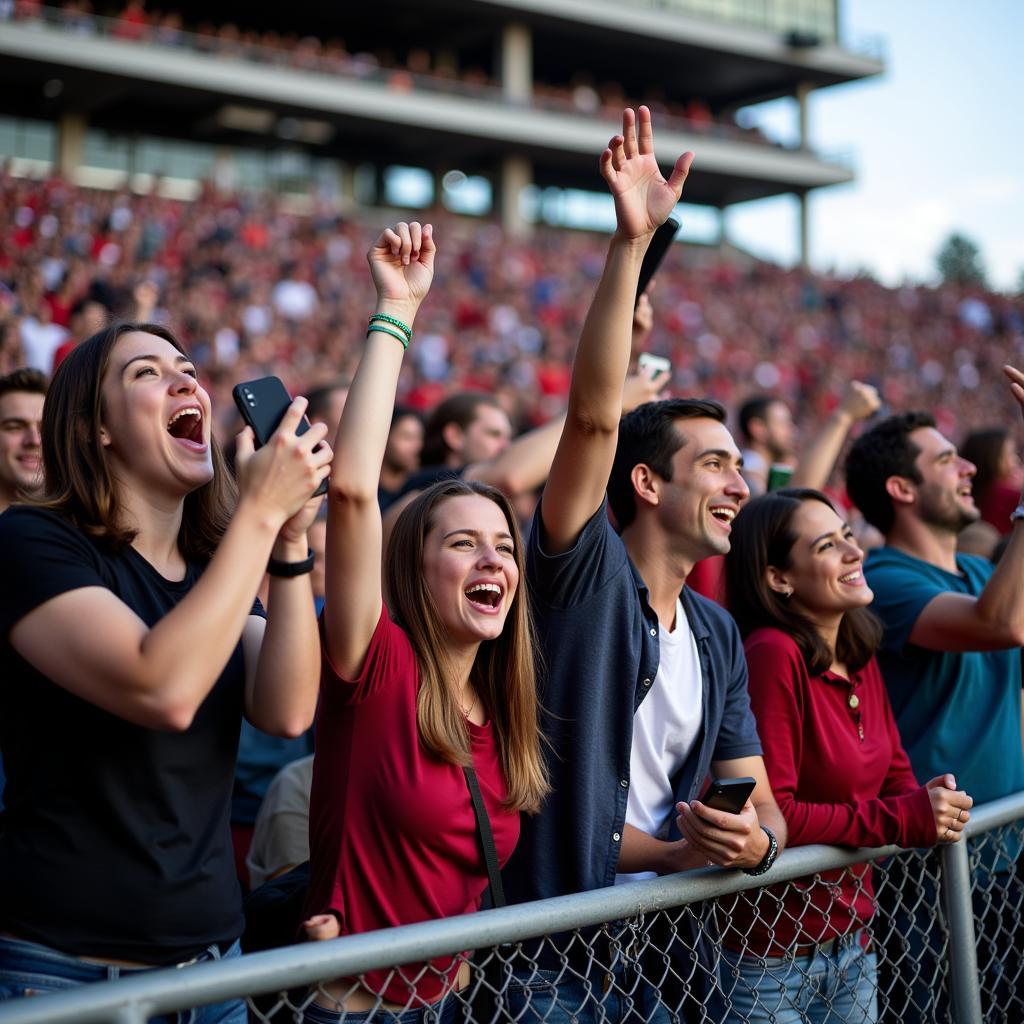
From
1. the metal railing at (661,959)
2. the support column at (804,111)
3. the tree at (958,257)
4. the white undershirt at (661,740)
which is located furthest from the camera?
the tree at (958,257)

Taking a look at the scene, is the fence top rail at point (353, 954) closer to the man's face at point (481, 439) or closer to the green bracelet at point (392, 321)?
the green bracelet at point (392, 321)

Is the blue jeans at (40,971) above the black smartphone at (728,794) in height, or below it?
below

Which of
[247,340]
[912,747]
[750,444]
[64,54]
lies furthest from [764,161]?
[912,747]

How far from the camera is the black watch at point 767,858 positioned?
224 cm

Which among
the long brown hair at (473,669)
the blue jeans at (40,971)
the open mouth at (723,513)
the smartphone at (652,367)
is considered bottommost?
the blue jeans at (40,971)

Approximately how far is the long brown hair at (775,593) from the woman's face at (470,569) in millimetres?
1004

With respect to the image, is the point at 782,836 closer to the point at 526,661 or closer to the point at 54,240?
the point at 526,661

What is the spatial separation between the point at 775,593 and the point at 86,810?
1.97 m

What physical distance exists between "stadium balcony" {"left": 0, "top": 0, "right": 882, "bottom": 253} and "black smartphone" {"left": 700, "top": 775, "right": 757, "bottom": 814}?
2670 centimetres

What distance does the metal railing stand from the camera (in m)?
1.60

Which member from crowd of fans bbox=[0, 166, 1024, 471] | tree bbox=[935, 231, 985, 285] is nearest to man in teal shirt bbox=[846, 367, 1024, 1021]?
crowd of fans bbox=[0, 166, 1024, 471]

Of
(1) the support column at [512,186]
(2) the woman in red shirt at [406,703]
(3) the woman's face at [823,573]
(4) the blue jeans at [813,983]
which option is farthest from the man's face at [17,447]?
(1) the support column at [512,186]

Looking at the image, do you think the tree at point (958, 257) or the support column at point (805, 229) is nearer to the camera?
the support column at point (805, 229)

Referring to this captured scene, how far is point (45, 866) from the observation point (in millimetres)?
1876
